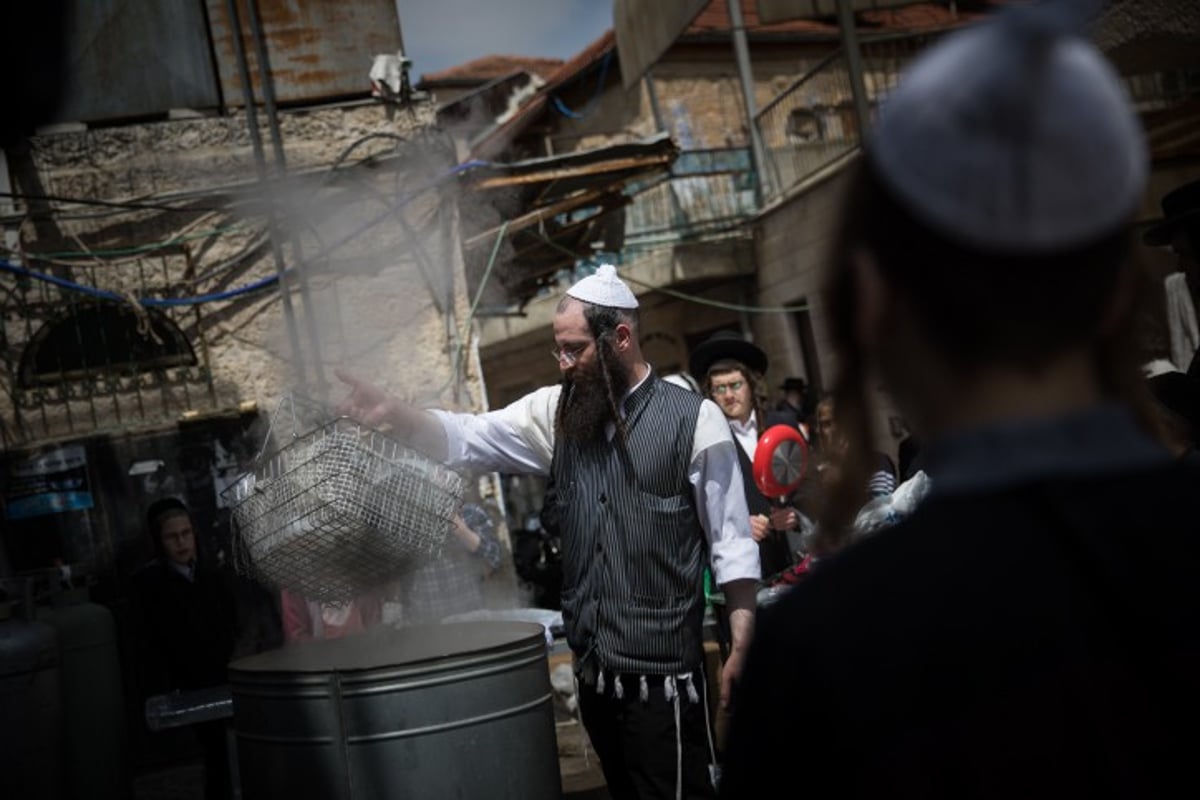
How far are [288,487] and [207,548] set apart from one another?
5410mm

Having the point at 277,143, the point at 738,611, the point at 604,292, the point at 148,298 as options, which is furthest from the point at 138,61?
the point at 738,611

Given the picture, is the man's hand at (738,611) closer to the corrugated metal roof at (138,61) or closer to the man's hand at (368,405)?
the man's hand at (368,405)

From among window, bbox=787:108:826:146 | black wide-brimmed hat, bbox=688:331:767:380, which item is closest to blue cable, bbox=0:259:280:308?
black wide-brimmed hat, bbox=688:331:767:380

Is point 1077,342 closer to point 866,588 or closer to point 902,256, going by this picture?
point 902,256

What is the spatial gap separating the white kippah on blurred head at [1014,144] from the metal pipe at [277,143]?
24.2ft

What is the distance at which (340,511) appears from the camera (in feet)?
11.6

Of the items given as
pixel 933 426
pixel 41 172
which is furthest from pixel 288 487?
pixel 41 172

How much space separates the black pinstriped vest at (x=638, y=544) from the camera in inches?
144

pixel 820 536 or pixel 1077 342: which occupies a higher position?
pixel 1077 342

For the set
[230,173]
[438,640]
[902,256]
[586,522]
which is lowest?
[438,640]

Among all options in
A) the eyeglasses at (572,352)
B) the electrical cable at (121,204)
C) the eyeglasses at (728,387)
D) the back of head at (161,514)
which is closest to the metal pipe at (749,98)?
the electrical cable at (121,204)

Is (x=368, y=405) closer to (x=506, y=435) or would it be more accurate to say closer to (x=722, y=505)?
(x=506, y=435)

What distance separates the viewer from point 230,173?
8.61 metres

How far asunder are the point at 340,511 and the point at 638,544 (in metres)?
0.88
